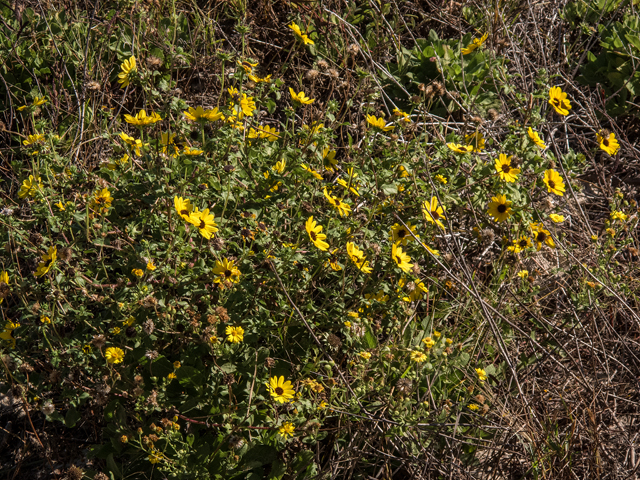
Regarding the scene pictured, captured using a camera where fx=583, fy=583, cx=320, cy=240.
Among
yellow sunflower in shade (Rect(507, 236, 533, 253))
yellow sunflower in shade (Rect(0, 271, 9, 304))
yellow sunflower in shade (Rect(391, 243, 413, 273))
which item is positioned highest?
yellow sunflower in shade (Rect(391, 243, 413, 273))

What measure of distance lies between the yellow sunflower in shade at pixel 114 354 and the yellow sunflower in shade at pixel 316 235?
2.41 feet

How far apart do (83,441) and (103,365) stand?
0.59m

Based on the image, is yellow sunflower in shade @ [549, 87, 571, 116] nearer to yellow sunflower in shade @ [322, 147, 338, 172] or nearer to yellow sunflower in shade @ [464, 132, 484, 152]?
yellow sunflower in shade @ [464, 132, 484, 152]

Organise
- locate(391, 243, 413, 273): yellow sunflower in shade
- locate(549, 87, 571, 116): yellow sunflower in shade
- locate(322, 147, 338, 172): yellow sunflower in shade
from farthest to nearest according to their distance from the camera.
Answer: locate(549, 87, 571, 116): yellow sunflower in shade → locate(322, 147, 338, 172): yellow sunflower in shade → locate(391, 243, 413, 273): yellow sunflower in shade

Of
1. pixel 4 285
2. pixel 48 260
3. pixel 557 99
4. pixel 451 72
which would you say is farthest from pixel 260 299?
pixel 451 72

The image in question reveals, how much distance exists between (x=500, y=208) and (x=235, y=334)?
1202mm

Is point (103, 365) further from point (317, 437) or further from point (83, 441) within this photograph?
point (317, 437)

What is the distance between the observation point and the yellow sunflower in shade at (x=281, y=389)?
1.97m

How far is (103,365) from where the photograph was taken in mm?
1960

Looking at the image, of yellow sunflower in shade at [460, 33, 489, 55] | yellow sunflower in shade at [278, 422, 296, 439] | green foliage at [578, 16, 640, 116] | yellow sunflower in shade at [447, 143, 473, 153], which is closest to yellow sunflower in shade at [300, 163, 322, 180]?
yellow sunflower in shade at [447, 143, 473, 153]

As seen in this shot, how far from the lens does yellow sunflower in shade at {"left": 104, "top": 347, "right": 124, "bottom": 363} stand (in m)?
1.88

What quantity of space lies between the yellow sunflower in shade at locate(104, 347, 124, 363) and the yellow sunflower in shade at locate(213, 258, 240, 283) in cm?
39

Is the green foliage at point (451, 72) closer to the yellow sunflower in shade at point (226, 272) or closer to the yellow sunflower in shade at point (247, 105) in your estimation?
the yellow sunflower in shade at point (247, 105)

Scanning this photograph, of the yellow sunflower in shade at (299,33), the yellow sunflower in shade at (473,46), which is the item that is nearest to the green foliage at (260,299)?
the yellow sunflower in shade at (299,33)
